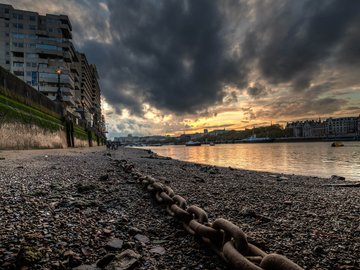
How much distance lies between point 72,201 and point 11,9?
79.8 meters

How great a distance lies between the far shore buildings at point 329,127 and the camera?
137250 mm

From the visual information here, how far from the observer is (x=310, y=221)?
290cm

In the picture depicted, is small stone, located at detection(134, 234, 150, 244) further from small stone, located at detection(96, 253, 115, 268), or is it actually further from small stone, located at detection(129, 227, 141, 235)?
small stone, located at detection(96, 253, 115, 268)

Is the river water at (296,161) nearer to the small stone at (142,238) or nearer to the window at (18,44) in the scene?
the small stone at (142,238)

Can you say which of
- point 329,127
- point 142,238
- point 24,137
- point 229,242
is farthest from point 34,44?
point 329,127

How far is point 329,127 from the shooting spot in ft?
472

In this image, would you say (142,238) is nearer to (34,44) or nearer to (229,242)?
(229,242)

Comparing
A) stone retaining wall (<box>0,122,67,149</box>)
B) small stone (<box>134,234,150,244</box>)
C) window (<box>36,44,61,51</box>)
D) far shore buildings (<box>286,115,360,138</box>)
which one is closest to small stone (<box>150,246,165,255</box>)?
small stone (<box>134,234,150,244</box>)

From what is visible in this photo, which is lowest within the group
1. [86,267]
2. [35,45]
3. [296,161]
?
[296,161]

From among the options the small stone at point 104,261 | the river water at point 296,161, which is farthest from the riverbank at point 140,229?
the river water at point 296,161

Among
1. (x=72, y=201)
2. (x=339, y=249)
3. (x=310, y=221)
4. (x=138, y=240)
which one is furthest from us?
(x=72, y=201)

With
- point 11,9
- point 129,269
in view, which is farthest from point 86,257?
point 11,9

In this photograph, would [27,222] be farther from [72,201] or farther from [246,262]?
[246,262]

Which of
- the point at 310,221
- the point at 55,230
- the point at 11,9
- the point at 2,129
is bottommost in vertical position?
the point at 310,221
